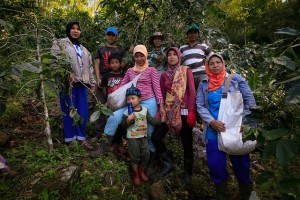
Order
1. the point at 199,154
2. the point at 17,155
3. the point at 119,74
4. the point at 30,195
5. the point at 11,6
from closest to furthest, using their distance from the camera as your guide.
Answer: the point at 30,195
the point at 11,6
the point at 17,155
the point at 119,74
the point at 199,154

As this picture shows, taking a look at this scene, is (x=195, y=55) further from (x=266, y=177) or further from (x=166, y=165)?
(x=266, y=177)

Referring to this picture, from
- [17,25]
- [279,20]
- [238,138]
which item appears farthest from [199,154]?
[279,20]

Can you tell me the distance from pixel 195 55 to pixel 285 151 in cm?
257

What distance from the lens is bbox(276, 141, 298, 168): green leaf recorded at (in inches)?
53.9

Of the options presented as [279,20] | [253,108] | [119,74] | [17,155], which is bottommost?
[17,155]

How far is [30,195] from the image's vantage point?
2621 mm

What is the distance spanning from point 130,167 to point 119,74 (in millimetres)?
1349

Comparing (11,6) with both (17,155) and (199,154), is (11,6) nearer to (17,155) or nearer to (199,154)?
(17,155)

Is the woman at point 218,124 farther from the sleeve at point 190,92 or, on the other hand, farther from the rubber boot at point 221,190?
the sleeve at point 190,92

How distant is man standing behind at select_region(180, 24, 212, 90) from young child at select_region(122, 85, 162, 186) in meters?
0.97

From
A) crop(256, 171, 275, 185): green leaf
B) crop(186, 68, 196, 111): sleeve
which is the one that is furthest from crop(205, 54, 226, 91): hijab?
crop(256, 171, 275, 185): green leaf

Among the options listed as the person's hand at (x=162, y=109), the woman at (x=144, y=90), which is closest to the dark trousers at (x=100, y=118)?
the woman at (x=144, y=90)

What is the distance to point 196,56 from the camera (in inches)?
149

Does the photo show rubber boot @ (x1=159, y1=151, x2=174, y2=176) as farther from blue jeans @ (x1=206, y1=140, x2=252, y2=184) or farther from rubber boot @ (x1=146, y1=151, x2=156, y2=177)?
blue jeans @ (x1=206, y1=140, x2=252, y2=184)
